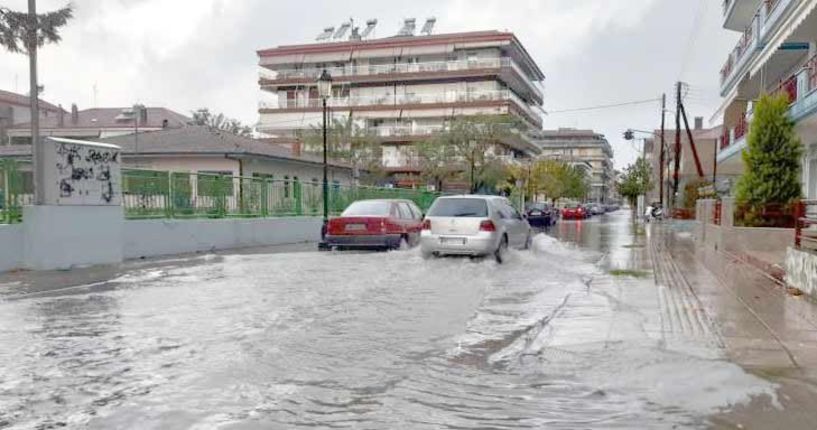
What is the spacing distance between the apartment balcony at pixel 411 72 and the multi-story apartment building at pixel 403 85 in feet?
0.32

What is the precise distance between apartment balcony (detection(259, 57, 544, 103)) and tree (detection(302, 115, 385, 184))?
18504mm

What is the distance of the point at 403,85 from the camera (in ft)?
240

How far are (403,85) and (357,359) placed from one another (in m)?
68.2

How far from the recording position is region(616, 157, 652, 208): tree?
8175 centimetres

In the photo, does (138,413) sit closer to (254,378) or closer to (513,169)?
(254,378)

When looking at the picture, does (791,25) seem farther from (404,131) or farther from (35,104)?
(404,131)

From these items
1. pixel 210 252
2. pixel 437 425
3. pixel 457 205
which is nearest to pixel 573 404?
pixel 437 425

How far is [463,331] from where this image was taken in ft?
25.5

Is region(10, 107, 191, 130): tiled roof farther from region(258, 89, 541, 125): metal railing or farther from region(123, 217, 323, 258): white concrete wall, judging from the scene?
region(123, 217, 323, 258): white concrete wall

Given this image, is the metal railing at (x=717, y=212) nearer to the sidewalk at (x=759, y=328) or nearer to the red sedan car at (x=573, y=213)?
the sidewalk at (x=759, y=328)

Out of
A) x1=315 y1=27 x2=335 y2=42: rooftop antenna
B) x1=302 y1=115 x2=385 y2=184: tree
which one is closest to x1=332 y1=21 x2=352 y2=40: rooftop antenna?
x1=315 y1=27 x2=335 y2=42: rooftop antenna

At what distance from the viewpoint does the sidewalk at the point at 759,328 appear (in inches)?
191

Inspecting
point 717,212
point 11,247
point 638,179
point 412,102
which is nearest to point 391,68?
point 412,102

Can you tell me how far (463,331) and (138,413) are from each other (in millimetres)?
3810
